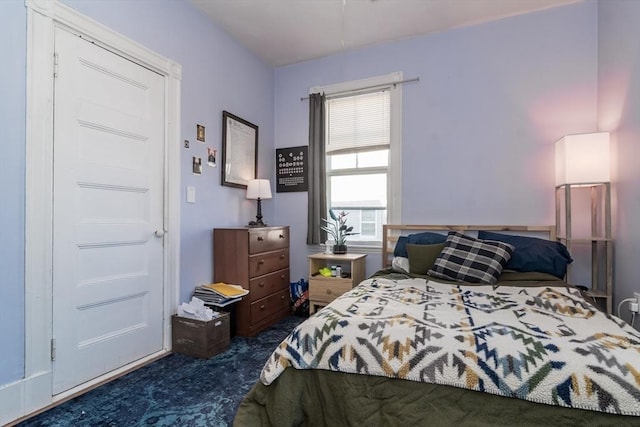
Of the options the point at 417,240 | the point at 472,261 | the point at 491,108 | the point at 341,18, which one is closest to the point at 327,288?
the point at 417,240

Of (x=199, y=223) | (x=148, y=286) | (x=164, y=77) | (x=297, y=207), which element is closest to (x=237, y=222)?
(x=199, y=223)

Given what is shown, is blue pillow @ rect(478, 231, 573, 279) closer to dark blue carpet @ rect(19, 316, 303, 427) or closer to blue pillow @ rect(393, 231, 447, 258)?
blue pillow @ rect(393, 231, 447, 258)

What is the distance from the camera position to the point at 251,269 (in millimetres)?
Answer: 2705

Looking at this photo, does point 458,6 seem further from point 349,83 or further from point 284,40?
point 284,40

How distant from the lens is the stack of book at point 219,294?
8.16 feet

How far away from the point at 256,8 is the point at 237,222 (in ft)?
6.31

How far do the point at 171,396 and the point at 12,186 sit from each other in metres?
1.38

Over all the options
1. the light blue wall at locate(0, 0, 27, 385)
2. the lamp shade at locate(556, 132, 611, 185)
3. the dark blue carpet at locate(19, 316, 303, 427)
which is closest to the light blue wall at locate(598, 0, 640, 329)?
the lamp shade at locate(556, 132, 611, 185)

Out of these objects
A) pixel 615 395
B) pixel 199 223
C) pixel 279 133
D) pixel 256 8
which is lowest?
pixel 615 395

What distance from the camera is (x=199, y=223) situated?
8.87ft

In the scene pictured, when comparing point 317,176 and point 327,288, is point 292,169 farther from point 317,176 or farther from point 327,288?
point 327,288

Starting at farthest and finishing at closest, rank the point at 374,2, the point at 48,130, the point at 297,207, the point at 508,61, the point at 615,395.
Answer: the point at 297,207
the point at 508,61
the point at 374,2
the point at 48,130
the point at 615,395

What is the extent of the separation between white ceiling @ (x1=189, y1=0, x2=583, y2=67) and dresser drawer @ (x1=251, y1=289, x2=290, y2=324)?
8.31 feet

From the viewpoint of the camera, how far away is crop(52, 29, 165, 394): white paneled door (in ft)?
5.88
